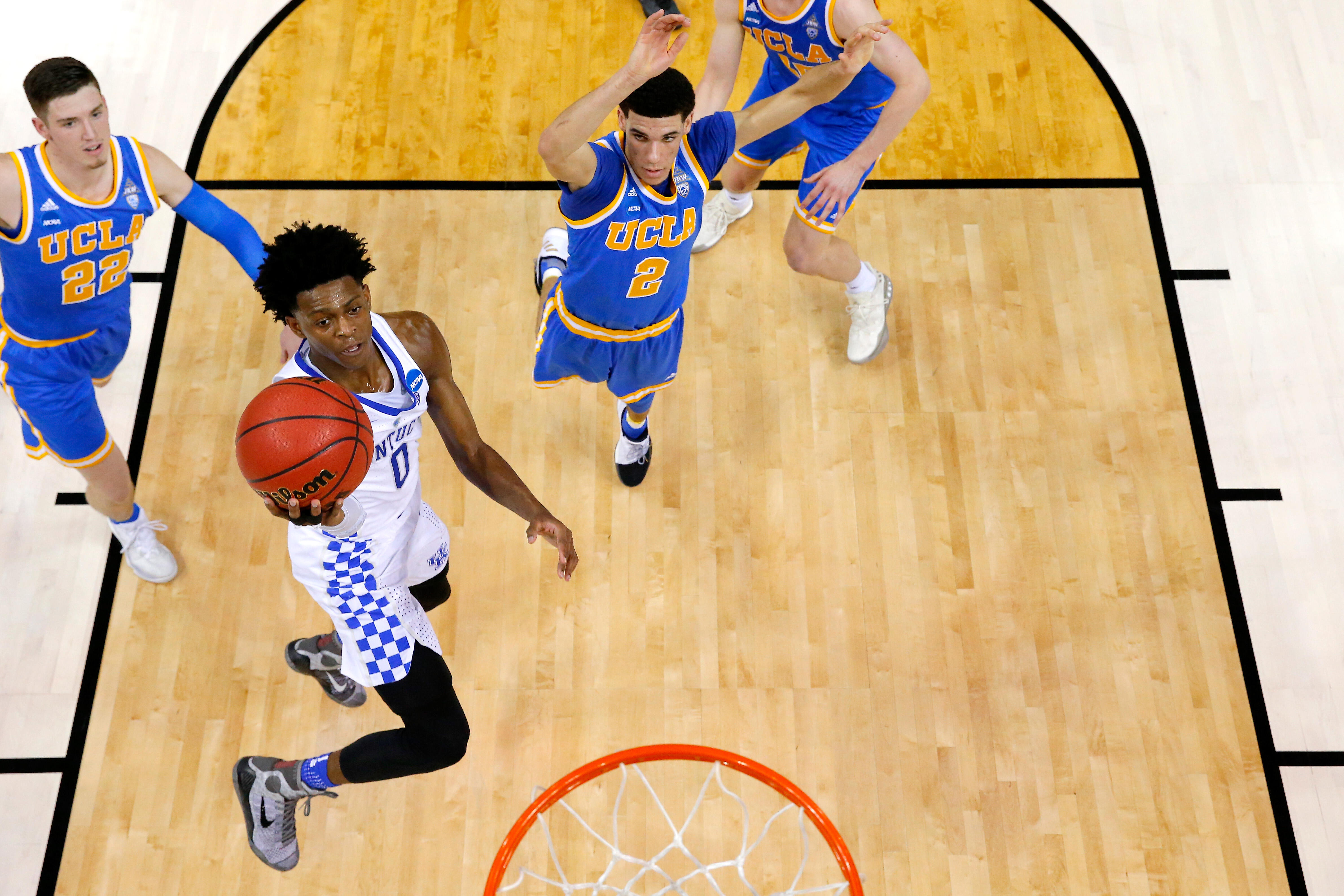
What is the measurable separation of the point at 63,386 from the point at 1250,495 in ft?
13.4

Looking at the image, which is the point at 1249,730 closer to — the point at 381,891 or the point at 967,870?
the point at 967,870

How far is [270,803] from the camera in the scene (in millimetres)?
3162

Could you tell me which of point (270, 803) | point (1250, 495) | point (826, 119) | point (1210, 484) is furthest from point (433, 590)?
point (1250, 495)

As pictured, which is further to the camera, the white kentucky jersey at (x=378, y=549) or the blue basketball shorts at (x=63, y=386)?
the blue basketball shorts at (x=63, y=386)

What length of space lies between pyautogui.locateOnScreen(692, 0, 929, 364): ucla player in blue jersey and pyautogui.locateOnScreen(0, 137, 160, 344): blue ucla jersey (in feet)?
5.67

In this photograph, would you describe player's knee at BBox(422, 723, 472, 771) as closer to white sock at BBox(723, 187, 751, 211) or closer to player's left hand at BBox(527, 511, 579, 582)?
player's left hand at BBox(527, 511, 579, 582)

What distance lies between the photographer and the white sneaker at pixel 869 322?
415 centimetres

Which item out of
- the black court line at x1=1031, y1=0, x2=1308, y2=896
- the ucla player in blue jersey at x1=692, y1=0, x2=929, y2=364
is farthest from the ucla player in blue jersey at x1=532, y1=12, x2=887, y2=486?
the black court line at x1=1031, y1=0, x2=1308, y2=896

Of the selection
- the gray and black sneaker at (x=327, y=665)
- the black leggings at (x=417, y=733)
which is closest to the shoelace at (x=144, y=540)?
the gray and black sneaker at (x=327, y=665)

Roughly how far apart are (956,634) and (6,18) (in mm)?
5144

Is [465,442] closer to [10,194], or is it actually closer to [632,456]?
[632,456]

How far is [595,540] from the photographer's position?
3.84m

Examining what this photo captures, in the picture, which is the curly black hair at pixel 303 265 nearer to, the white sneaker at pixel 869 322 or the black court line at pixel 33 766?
the black court line at pixel 33 766

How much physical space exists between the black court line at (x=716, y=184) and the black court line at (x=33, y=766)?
95.3 inches
